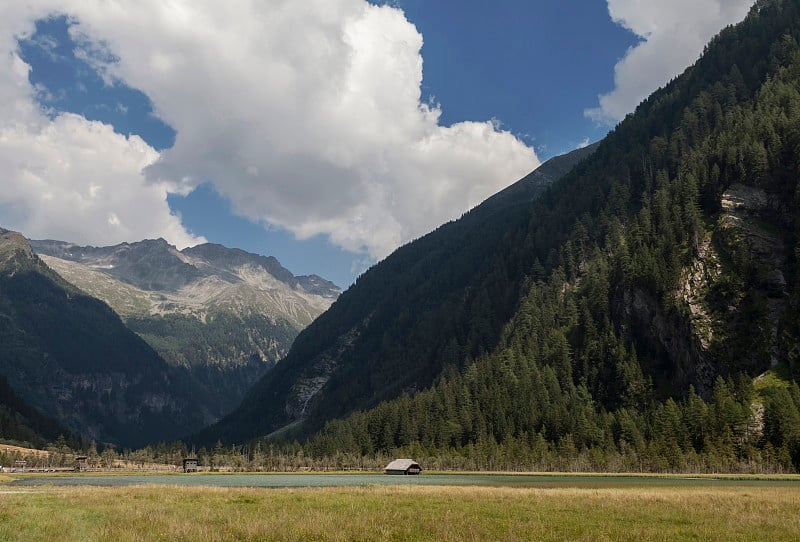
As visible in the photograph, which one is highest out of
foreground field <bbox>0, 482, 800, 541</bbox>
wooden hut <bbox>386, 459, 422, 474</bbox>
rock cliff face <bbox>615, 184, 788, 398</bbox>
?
rock cliff face <bbox>615, 184, 788, 398</bbox>

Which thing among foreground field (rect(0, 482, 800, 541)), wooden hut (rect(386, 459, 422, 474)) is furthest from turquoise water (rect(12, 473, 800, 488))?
foreground field (rect(0, 482, 800, 541))

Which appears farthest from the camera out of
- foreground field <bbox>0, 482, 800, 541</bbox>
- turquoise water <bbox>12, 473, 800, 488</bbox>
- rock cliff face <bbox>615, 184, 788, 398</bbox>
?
rock cliff face <bbox>615, 184, 788, 398</bbox>

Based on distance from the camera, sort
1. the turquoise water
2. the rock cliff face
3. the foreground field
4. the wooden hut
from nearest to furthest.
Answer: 1. the foreground field
2. the turquoise water
3. the wooden hut
4. the rock cliff face

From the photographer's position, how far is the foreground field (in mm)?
29766

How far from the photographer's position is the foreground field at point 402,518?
29766mm

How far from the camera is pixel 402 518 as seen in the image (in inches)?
1438

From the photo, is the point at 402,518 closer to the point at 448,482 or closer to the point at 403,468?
the point at 448,482

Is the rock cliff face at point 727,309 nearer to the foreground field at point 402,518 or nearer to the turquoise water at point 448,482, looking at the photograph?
the turquoise water at point 448,482

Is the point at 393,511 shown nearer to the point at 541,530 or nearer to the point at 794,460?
the point at 541,530

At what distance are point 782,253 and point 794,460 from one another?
90546mm

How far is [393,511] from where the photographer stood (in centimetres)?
4009

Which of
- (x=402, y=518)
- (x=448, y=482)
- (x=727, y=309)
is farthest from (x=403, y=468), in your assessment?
(x=727, y=309)

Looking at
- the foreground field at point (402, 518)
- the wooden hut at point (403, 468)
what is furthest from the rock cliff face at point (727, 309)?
the foreground field at point (402, 518)

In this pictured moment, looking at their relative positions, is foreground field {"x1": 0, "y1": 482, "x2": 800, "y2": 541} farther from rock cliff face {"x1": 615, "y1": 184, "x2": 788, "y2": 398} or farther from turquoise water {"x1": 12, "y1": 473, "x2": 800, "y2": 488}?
rock cliff face {"x1": 615, "y1": 184, "x2": 788, "y2": 398}
